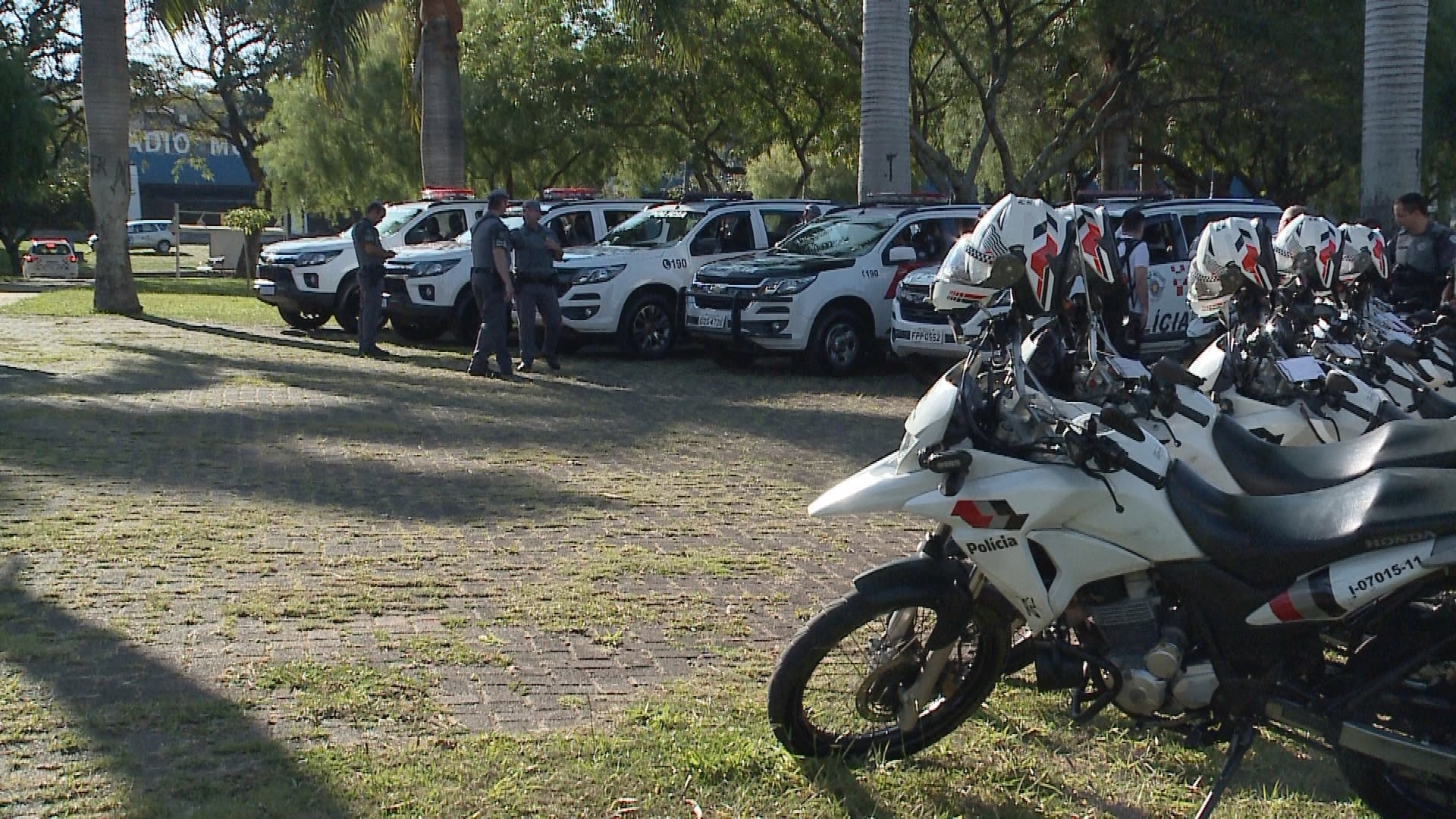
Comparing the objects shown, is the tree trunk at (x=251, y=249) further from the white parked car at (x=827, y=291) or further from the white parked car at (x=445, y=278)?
the white parked car at (x=827, y=291)

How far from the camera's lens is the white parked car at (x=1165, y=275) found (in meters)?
14.3

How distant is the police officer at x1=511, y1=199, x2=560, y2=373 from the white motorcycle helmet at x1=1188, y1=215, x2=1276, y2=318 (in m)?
8.40

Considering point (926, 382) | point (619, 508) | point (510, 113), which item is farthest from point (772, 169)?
point (619, 508)

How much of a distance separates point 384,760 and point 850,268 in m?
11.6

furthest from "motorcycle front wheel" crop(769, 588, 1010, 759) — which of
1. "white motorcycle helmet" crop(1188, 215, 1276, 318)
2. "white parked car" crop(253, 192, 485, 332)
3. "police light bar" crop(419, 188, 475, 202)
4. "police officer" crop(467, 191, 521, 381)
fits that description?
"police light bar" crop(419, 188, 475, 202)

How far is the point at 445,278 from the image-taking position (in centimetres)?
1817

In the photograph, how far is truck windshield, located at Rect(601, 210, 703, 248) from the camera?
59.0 feet

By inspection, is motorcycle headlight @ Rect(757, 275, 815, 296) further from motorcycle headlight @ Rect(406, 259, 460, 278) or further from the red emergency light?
the red emergency light

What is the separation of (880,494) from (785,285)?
11339 mm

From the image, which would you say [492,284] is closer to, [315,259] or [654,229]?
[654,229]

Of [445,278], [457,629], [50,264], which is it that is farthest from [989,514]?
[50,264]

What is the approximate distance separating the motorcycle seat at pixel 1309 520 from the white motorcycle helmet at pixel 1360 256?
5.01 m

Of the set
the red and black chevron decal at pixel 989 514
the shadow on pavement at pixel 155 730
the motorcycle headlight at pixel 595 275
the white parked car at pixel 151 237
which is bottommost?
the shadow on pavement at pixel 155 730

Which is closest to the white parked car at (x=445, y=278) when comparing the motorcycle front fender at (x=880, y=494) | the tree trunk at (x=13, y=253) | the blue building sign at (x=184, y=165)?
the motorcycle front fender at (x=880, y=494)
